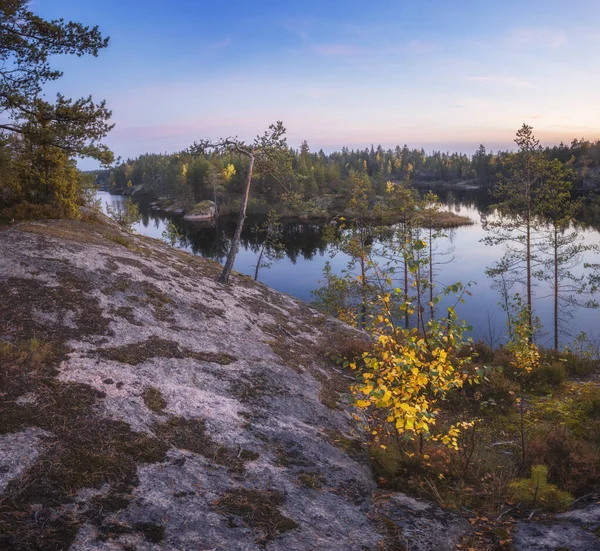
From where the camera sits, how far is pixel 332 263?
5722 centimetres

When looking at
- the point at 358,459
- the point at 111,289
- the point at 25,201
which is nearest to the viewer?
the point at 358,459

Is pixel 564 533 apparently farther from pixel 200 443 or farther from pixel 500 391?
pixel 500 391

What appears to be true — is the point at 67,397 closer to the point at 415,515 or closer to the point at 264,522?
the point at 264,522

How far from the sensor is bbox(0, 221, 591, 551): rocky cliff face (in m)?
4.90

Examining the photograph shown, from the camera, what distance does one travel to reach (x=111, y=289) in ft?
39.7

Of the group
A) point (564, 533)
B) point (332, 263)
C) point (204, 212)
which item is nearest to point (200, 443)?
point (564, 533)

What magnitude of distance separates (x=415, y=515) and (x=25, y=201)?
19903 millimetres

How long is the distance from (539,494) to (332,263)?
167ft

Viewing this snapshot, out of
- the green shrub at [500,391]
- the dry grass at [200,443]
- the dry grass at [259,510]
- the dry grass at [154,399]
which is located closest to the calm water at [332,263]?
the green shrub at [500,391]

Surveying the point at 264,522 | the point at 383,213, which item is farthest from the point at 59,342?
the point at 383,213

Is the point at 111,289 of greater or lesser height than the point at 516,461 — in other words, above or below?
above

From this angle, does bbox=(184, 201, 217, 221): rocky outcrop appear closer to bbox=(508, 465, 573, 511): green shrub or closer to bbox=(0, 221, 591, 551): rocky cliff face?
bbox=(0, 221, 591, 551): rocky cliff face

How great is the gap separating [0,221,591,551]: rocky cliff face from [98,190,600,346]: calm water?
63.0 feet

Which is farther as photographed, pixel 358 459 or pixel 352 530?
pixel 358 459
